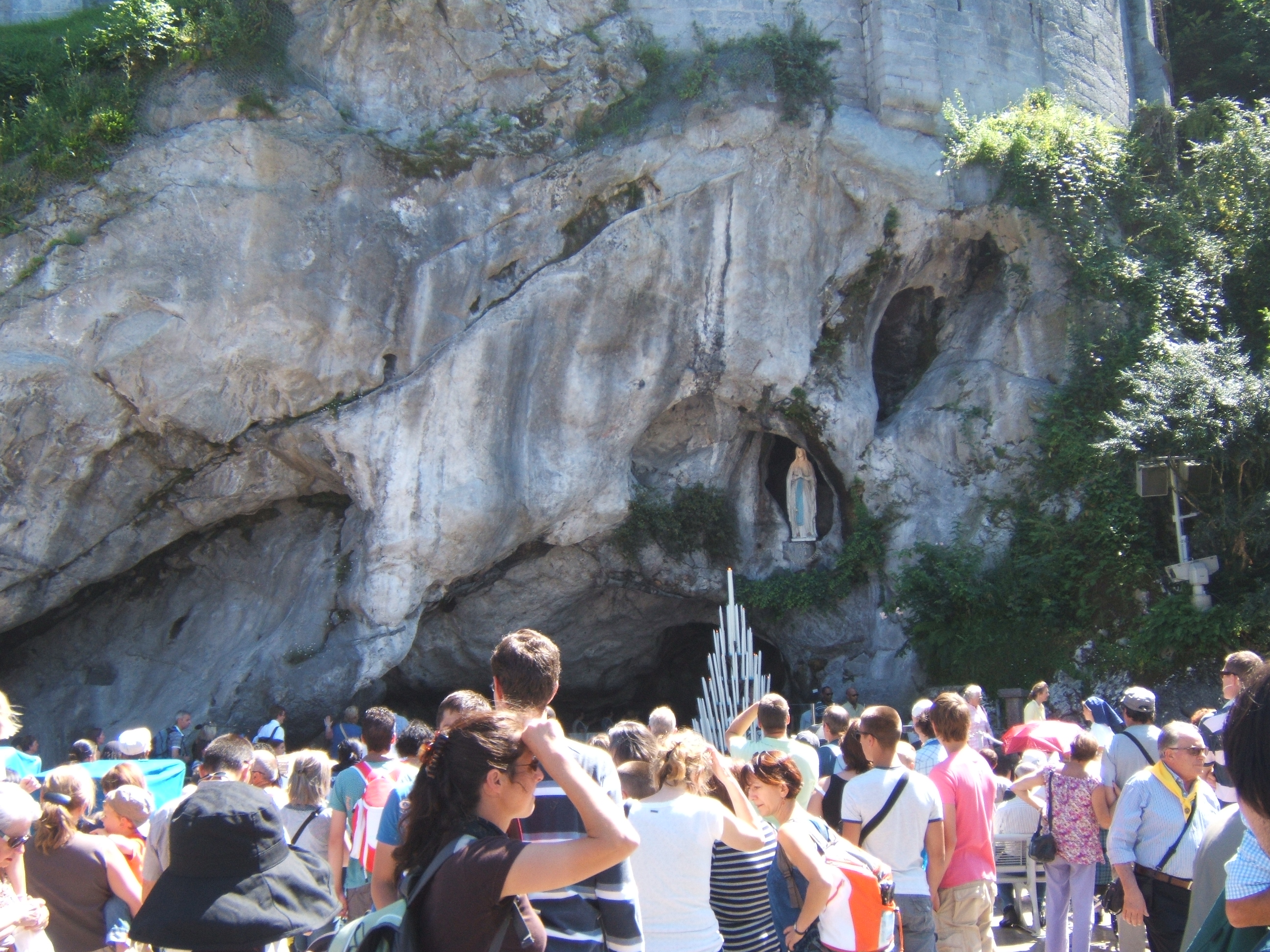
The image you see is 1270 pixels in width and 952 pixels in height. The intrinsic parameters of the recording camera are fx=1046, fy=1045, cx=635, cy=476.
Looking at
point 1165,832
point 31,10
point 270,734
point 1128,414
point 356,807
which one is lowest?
Result: point 270,734

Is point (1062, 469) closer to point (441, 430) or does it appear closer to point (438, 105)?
point (441, 430)

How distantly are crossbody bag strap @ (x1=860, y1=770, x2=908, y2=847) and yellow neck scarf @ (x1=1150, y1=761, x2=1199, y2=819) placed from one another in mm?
1129

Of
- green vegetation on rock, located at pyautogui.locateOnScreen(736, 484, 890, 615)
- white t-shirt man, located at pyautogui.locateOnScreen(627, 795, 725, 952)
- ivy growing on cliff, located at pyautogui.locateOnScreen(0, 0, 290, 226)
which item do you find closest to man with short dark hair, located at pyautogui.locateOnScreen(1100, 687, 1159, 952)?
white t-shirt man, located at pyautogui.locateOnScreen(627, 795, 725, 952)

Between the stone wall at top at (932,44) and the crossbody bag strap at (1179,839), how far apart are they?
11843mm

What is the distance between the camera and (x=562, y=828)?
2.92 m

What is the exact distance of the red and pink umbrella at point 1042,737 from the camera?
679 centimetres

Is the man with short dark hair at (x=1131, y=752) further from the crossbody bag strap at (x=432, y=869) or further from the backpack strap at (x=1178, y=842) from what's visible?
the crossbody bag strap at (x=432, y=869)

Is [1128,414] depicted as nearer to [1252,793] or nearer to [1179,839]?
[1179,839]

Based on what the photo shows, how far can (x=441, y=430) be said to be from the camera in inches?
509

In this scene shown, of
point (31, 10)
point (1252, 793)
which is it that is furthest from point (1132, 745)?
point (31, 10)

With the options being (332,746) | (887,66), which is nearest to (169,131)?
(332,746)

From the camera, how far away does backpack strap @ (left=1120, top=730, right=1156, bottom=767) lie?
4953 mm

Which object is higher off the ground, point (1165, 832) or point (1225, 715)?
point (1225, 715)

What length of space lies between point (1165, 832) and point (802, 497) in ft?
35.2
